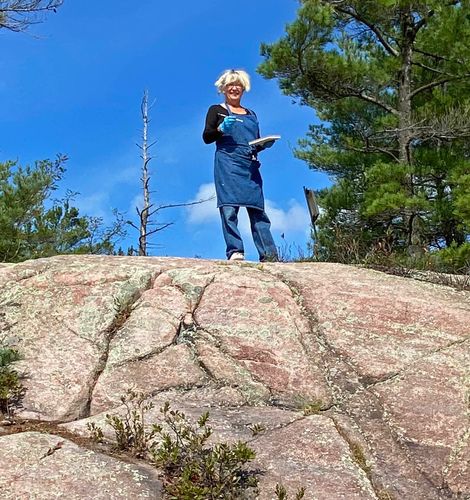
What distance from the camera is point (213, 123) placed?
7.19 meters

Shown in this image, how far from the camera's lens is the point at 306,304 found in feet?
17.8

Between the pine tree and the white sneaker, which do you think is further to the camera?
the pine tree

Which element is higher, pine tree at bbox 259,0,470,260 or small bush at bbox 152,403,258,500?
pine tree at bbox 259,0,470,260

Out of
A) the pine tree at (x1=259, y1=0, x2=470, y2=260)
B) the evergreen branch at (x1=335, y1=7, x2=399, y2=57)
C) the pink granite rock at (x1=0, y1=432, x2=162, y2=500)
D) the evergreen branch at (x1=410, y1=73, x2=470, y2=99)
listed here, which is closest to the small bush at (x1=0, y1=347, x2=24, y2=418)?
the pink granite rock at (x1=0, y1=432, x2=162, y2=500)

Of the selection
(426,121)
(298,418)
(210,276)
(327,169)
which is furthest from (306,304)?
(327,169)

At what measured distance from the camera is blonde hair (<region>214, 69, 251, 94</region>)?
7273 millimetres

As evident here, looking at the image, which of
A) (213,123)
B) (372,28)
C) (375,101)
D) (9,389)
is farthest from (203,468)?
(372,28)

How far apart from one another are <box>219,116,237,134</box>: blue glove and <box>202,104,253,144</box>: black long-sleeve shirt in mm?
57

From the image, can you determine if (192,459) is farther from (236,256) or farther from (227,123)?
(227,123)

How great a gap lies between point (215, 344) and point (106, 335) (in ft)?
2.66

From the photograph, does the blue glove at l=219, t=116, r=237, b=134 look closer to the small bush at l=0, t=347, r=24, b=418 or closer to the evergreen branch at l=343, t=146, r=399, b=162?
the small bush at l=0, t=347, r=24, b=418

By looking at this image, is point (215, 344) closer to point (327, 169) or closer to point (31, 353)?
point (31, 353)

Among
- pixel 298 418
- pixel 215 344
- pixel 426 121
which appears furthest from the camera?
pixel 426 121

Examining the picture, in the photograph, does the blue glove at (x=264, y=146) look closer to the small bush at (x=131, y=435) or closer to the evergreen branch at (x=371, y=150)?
the small bush at (x=131, y=435)
